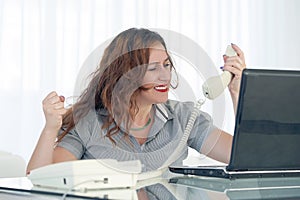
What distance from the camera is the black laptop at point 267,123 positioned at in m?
1.04

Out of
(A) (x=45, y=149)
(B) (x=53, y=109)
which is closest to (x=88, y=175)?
(B) (x=53, y=109)

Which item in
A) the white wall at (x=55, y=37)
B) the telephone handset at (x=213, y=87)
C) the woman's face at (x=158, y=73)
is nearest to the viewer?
the telephone handset at (x=213, y=87)

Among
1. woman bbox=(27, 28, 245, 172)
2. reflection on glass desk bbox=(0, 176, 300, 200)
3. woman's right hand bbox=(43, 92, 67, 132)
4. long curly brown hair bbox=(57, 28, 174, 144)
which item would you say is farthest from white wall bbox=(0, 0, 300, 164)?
reflection on glass desk bbox=(0, 176, 300, 200)

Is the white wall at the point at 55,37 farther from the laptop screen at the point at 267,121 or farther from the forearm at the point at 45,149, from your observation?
the laptop screen at the point at 267,121

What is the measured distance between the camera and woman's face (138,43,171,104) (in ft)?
4.64

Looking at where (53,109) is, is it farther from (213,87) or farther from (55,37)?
(55,37)

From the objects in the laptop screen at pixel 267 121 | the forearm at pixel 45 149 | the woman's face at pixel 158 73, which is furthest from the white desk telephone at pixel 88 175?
the forearm at pixel 45 149

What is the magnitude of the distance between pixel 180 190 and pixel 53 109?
523 mm

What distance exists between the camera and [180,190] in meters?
1.07

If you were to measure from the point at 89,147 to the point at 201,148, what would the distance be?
0.37 m

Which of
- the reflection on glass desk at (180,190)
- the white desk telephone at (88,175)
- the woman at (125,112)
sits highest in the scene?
the woman at (125,112)

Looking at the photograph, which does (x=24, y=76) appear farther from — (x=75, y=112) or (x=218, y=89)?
(x=218, y=89)

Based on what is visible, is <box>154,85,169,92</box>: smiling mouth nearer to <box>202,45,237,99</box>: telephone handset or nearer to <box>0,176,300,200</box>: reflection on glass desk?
<box>202,45,237,99</box>: telephone handset

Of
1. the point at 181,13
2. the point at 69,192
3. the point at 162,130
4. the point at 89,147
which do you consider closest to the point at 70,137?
the point at 89,147
